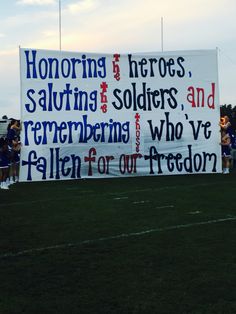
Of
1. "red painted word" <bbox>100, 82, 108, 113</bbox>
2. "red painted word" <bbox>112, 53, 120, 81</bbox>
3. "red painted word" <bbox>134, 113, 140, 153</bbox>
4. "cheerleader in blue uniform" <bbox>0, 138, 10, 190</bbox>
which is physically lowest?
"cheerleader in blue uniform" <bbox>0, 138, 10, 190</bbox>

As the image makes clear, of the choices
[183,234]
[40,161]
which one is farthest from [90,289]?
[40,161]

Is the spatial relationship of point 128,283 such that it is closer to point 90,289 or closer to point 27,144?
point 90,289

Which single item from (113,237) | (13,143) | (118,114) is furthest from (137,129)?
(113,237)

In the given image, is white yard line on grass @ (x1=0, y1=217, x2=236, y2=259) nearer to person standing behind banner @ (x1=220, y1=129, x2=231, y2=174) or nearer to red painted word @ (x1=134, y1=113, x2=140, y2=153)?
red painted word @ (x1=134, y1=113, x2=140, y2=153)

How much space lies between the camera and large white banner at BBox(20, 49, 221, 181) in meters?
14.0

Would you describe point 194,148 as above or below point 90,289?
above

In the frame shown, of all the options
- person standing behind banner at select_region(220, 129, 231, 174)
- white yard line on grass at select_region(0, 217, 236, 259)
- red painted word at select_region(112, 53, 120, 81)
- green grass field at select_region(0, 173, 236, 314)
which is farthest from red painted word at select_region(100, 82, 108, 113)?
white yard line on grass at select_region(0, 217, 236, 259)

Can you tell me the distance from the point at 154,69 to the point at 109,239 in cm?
926

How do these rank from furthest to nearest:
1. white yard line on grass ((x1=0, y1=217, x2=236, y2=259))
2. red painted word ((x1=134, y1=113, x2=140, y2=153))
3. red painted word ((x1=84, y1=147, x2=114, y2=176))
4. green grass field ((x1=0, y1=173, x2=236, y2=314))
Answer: red painted word ((x1=134, y1=113, x2=140, y2=153)) < red painted word ((x1=84, y1=147, x2=114, y2=176)) < white yard line on grass ((x1=0, y1=217, x2=236, y2=259)) < green grass field ((x1=0, y1=173, x2=236, y2=314))

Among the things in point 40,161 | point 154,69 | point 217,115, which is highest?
point 154,69

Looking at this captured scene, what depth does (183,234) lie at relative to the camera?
666 centimetres

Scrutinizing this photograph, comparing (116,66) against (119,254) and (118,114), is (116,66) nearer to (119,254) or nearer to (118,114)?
(118,114)

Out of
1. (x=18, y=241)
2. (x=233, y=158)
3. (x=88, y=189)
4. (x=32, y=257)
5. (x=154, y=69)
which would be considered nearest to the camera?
(x=32, y=257)

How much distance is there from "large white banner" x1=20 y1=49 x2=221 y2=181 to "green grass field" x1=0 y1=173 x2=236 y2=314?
3.79 metres
